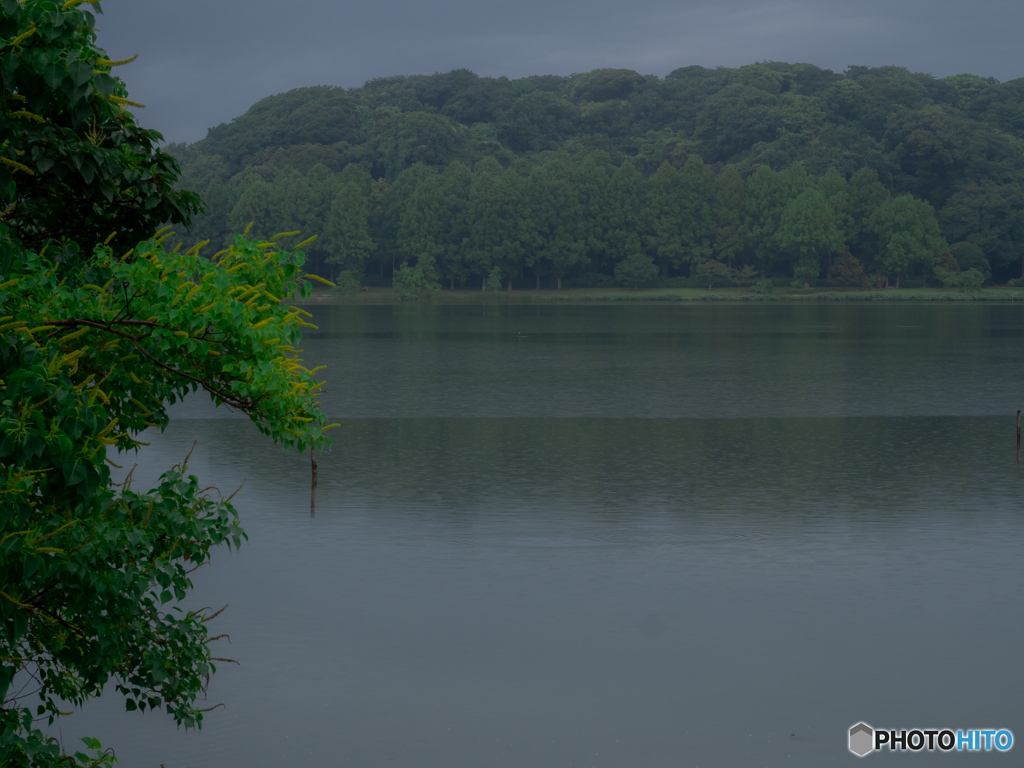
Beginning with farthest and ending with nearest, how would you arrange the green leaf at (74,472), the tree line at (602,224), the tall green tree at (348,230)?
the tall green tree at (348,230) < the tree line at (602,224) < the green leaf at (74,472)

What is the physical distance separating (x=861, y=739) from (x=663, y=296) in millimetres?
147411

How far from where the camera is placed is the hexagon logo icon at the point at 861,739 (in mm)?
12812

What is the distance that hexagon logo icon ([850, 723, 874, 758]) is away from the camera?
12812 mm

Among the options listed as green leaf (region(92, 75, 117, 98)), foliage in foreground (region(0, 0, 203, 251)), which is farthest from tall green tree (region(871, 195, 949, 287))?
green leaf (region(92, 75, 117, 98))

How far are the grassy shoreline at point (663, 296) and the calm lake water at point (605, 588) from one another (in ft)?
371

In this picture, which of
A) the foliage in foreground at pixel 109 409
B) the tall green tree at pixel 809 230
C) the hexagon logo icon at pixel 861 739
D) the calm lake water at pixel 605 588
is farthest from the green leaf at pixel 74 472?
the tall green tree at pixel 809 230

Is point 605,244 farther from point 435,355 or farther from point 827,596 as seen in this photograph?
point 827,596

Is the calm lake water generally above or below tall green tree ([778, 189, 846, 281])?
below

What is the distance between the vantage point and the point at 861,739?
42.7 feet

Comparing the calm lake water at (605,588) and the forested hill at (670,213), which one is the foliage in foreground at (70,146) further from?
the forested hill at (670,213)

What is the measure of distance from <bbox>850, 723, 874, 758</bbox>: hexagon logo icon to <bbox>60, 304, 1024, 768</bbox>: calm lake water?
139 millimetres

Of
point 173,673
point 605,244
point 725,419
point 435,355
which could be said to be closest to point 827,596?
point 173,673

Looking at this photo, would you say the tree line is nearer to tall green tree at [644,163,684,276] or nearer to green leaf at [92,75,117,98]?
tall green tree at [644,163,684,276]

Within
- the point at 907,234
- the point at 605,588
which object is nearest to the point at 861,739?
the point at 605,588
